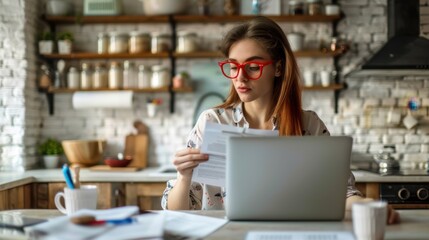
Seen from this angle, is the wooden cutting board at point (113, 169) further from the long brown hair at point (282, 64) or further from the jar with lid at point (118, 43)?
the long brown hair at point (282, 64)

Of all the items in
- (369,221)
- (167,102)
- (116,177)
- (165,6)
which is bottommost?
(116,177)

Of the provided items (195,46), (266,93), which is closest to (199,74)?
(195,46)

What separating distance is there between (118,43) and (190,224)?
8.95 feet

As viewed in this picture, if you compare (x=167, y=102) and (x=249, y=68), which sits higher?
(x=249, y=68)

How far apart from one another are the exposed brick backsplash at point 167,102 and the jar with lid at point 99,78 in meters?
0.24

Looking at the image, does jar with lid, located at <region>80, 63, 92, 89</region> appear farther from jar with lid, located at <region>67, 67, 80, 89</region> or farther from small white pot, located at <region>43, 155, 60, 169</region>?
small white pot, located at <region>43, 155, 60, 169</region>

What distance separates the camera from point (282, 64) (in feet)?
7.30

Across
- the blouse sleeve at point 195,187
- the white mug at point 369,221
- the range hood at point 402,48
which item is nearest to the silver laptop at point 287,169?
the white mug at point 369,221

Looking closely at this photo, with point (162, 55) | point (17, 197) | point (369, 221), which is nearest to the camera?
point (369, 221)

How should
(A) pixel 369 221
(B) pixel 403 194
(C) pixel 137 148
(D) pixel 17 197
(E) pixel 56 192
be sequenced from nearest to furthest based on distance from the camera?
(A) pixel 369 221 → (D) pixel 17 197 → (B) pixel 403 194 → (E) pixel 56 192 → (C) pixel 137 148

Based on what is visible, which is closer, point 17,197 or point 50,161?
point 17,197

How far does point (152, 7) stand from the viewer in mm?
4016

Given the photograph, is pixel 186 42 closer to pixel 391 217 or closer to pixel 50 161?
pixel 50 161

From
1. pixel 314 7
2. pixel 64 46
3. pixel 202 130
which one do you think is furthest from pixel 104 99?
pixel 202 130
